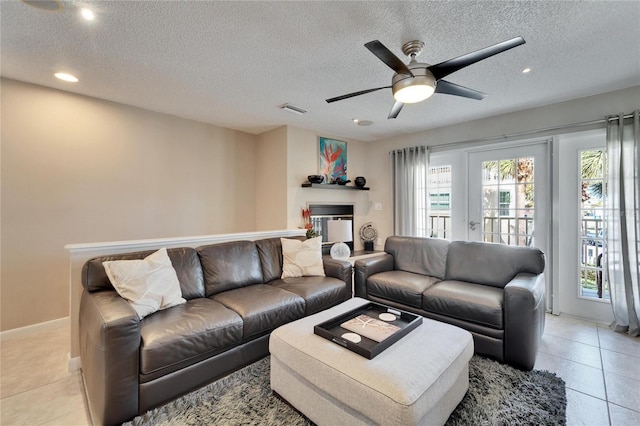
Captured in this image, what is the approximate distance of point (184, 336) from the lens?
5.87ft

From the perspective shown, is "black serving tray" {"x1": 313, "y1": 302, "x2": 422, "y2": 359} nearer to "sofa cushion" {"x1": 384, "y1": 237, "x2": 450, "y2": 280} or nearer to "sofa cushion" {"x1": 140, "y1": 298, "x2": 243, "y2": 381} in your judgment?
"sofa cushion" {"x1": 140, "y1": 298, "x2": 243, "y2": 381}

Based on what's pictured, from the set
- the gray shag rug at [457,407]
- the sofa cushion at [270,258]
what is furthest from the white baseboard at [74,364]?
the sofa cushion at [270,258]

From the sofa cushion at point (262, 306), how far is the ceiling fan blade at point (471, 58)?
2060 millimetres

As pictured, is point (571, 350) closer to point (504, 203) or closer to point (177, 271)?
point (504, 203)

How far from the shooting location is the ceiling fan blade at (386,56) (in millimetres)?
1494

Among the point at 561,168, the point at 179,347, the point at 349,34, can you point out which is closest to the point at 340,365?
the point at 179,347

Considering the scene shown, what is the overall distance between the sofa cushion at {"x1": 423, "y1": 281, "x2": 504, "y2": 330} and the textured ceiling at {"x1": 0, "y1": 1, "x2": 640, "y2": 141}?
1.98m

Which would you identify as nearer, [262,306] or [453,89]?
[453,89]

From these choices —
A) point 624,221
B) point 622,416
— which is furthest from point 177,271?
point 624,221

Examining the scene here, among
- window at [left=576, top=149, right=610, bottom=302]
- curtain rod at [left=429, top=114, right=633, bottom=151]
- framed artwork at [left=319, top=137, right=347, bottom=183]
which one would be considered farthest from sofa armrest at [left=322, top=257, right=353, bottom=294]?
window at [left=576, top=149, right=610, bottom=302]

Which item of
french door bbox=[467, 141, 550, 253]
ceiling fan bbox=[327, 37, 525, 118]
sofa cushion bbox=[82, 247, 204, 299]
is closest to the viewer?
ceiling fan bbox=[327, 37, 525, 118]

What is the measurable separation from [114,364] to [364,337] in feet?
4.64

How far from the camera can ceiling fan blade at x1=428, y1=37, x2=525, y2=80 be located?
4.97 feet

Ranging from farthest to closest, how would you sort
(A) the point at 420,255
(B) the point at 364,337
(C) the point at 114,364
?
(A) the point at 420,255 < (B) the point at 364,337 < (C) the point at 114,364
